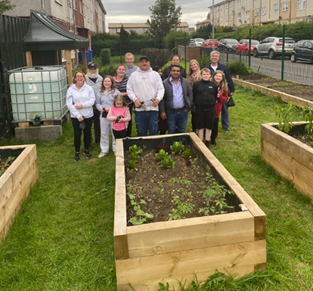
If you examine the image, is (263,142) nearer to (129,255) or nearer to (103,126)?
(103,126)

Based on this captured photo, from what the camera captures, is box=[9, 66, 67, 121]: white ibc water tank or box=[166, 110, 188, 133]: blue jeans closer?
box=[166, 110, 188, 133]: blue jeans

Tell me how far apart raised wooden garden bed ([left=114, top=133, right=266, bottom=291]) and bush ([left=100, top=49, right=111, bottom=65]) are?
22.9 metres

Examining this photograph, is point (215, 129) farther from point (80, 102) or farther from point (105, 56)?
point (105, 56)

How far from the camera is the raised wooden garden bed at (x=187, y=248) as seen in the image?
274cm

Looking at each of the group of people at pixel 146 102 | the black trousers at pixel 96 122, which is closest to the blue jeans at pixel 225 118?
the group of people at pixel 146 102

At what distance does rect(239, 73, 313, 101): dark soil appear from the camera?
10466 mm

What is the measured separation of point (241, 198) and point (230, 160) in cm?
284

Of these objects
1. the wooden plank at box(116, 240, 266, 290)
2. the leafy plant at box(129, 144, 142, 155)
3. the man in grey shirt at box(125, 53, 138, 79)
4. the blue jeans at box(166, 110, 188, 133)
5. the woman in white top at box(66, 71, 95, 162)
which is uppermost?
the man in grey shirt at box(125, 53, 138, 79)

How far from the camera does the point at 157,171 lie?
4551 mm

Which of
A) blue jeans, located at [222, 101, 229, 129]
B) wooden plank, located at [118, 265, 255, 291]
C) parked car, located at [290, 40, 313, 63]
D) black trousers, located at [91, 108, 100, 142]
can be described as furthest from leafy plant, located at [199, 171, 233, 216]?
parked car, located at [290, 40, 313, 63]

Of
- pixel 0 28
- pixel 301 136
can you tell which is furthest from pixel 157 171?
pixel 0 28

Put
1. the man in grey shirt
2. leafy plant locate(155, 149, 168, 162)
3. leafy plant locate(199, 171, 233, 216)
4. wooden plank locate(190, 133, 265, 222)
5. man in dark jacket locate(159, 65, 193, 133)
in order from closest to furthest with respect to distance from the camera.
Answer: wooden plank locate(190, 133, 265, 222) < leafy plant locate(199, 171, 233, 216) < leafy plant locate(155, 149, 168, 162) < man in dark jacket locate(159, 65, 193, 133) < the man in grey shirt

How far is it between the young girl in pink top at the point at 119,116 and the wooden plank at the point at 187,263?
11.6 feet

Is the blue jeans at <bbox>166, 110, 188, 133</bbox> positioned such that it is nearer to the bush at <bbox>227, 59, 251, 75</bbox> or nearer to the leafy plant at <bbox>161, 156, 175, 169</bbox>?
the leafy plant at <bbox>161, 156, 175, 169</bbox>
